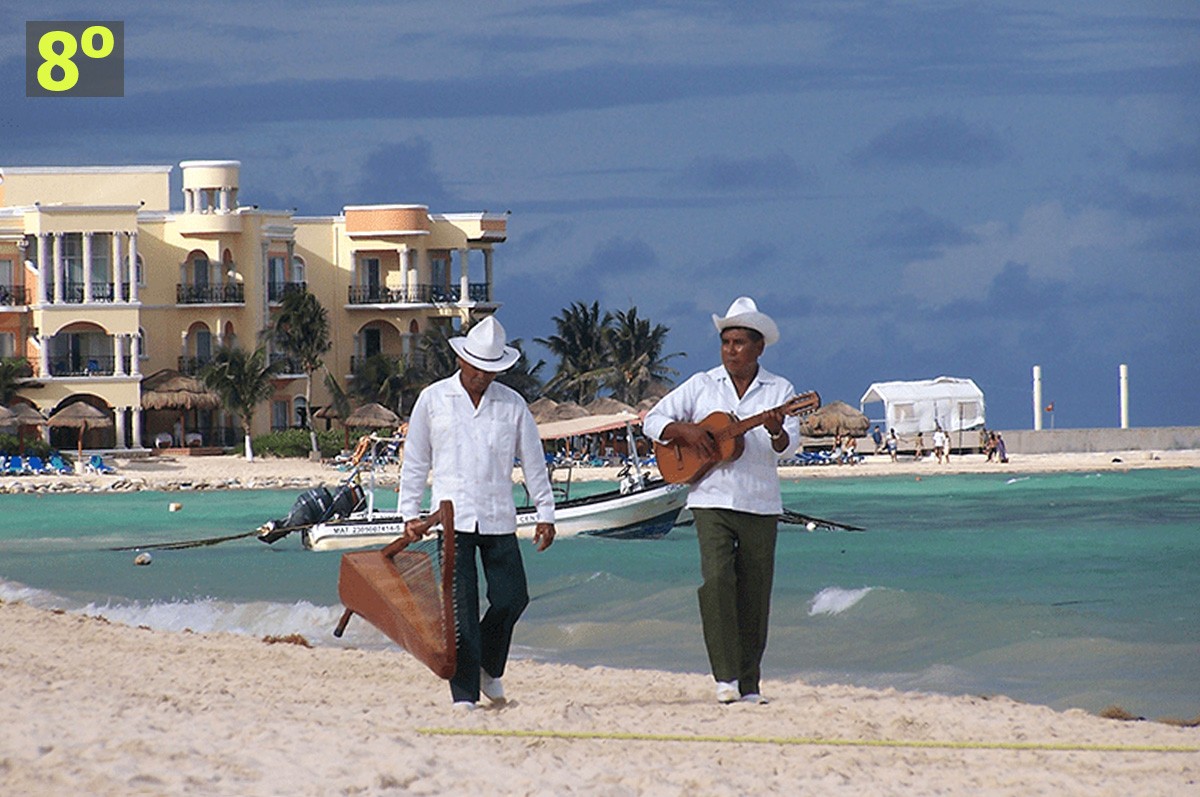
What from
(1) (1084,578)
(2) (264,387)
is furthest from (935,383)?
(1) (1084,578)

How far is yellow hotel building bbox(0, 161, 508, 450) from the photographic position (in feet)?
191

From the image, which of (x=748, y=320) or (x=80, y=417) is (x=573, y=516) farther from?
(x=80, y=417)

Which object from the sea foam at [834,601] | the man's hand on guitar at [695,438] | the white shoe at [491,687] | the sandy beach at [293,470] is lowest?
the sandy beach at [293,470]

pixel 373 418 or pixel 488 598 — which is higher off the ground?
pixel 373 418

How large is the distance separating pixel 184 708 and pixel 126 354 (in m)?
52.8

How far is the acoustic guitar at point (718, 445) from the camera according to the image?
324 inches

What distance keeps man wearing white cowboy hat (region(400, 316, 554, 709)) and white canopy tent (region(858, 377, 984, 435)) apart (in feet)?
201

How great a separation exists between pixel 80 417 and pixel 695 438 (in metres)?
49.1

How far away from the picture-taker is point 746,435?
8484 millimetres

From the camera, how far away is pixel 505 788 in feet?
21.6

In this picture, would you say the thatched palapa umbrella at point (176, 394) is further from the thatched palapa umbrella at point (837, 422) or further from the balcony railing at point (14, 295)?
the thatched palapa umbrella at point (837, 422)

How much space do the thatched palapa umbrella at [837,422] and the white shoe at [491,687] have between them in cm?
6011

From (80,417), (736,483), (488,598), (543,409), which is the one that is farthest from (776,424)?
(80,417)

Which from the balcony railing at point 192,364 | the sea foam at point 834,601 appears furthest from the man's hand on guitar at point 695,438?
the balcony railing at point 192,364
